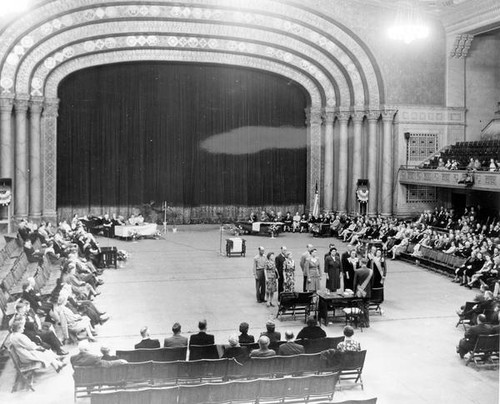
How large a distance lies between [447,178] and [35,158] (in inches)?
739

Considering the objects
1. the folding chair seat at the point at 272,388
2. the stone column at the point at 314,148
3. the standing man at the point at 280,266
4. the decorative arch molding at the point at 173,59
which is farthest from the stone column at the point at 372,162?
the folding chair seat at the point at 272,388

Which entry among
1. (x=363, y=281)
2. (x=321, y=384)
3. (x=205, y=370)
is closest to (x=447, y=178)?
(x=363, y=281)

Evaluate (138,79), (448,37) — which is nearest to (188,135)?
(138,79)

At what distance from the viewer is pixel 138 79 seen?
31.8 meters

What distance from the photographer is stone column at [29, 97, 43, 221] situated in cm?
2808

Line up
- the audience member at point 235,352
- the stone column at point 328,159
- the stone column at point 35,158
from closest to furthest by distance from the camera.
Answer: the audience member at point 235,352 → the stone column at point 35,158 → the stone column at point 328,159

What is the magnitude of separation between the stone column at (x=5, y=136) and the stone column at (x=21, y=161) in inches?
14.5

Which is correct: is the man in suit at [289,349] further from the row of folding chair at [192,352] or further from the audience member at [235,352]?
the audience member at [235,352]

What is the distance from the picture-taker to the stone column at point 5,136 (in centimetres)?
2683

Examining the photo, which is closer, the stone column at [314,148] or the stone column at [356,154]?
the stone column at [356,154]

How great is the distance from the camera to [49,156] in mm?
29109

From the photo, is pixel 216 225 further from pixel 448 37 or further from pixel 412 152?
pixel 448 37

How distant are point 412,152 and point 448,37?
5.90m

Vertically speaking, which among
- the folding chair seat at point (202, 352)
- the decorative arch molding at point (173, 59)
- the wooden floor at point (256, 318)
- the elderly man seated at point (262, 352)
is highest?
the decorative arch molding at point (173, 59)
